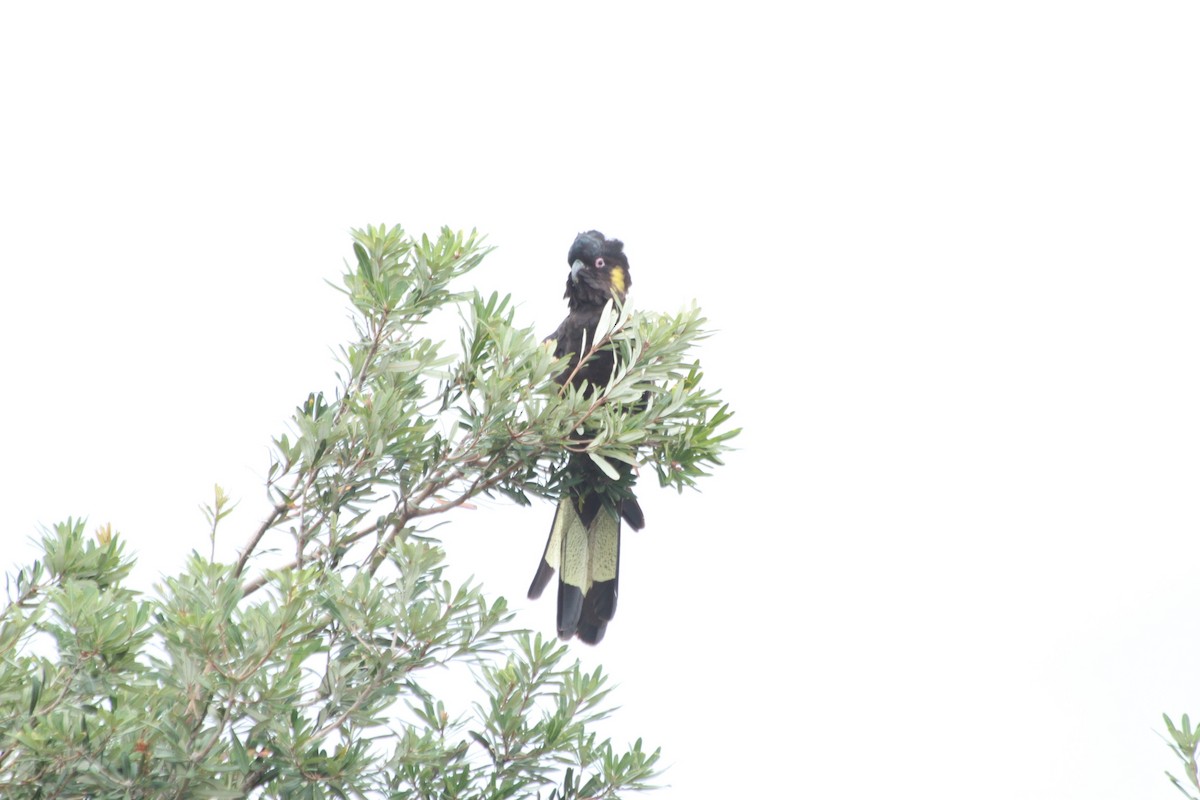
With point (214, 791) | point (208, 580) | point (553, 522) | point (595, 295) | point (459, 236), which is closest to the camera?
point (214, 791)

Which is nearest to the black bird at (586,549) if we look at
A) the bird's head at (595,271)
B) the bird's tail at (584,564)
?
the bird's tail at (584,564)

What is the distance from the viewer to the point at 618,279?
4559 millimetres

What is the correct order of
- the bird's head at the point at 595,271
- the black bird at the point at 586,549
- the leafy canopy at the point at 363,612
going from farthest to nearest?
the bird's head at the point at 595,271 → the black bird at the point at 586,549 → the leafy canopy at the point at 363,612

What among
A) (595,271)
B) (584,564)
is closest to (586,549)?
(584,564)

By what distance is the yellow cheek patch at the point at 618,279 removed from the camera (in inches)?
178

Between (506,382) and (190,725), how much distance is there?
0.92 metres

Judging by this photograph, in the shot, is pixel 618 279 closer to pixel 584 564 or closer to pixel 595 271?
pixel 595 271

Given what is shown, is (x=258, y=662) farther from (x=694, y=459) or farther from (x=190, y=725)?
(x=694, y=459)

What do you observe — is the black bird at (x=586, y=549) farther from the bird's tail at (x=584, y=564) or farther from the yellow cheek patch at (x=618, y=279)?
the yellow cheek patch at (x=618, y=279)

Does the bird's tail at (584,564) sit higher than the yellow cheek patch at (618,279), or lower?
lower

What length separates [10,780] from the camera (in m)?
1.92

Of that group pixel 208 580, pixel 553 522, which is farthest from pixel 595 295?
pixel 208 580

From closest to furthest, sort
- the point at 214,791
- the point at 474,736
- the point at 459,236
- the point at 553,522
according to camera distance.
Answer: the point at 214,791 < the point at 474,736 < the point at 459,236 < the point at 553,522

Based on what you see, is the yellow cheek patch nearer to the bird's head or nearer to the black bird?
the bird's head
